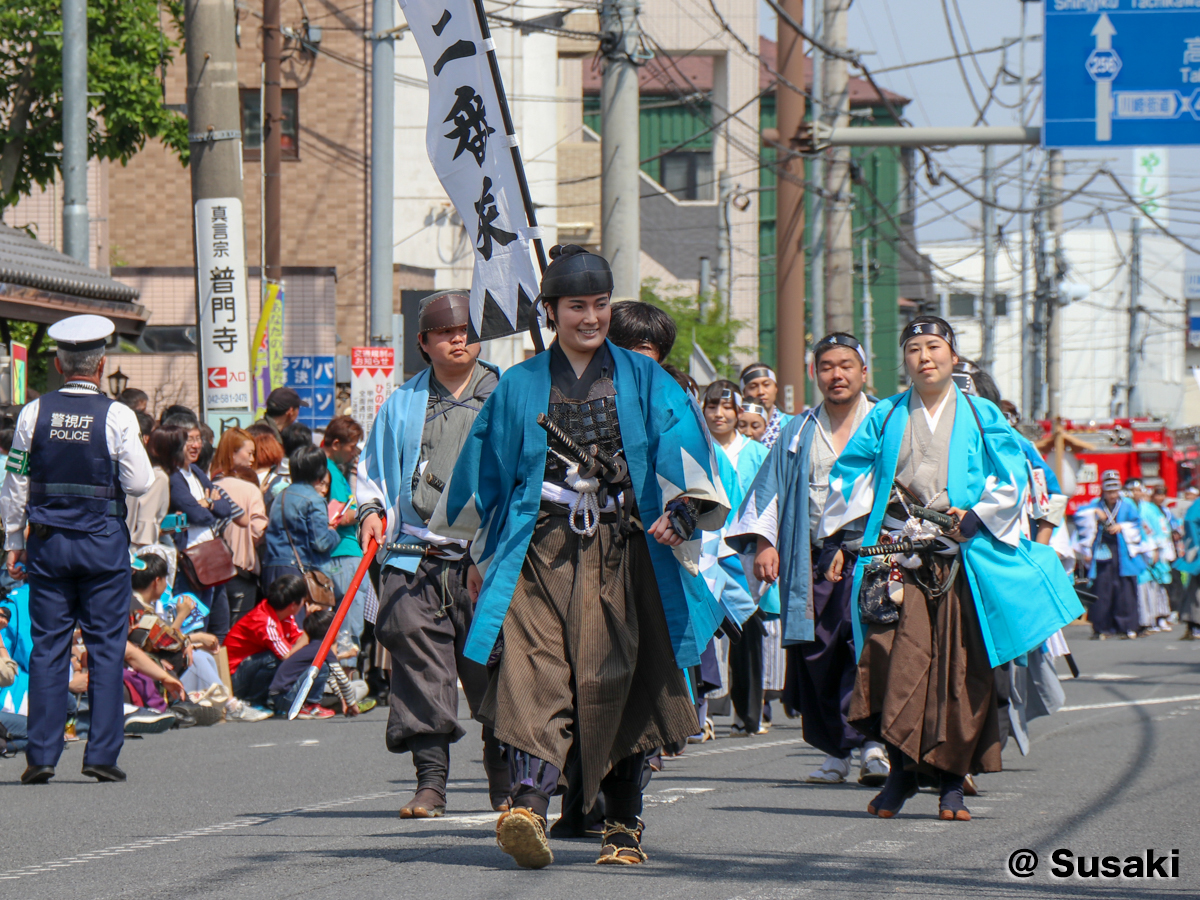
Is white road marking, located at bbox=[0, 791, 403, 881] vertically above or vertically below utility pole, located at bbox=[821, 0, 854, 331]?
below

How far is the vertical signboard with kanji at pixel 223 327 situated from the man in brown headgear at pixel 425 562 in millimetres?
6577

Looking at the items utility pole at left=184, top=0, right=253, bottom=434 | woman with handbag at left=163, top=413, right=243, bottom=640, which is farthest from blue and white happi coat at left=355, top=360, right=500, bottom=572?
utility pole at left=184, top=0, right=253, bottom=434

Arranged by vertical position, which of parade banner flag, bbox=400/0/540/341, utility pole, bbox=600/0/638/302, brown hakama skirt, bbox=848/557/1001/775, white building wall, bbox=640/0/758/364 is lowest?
brown hakama skirt, bbox=848/557/1001/775

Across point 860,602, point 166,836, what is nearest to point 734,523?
point 860,602

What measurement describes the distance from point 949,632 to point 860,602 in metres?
0.38

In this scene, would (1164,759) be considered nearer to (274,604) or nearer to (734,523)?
(734,523)

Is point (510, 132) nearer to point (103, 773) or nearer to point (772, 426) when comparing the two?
point (103, 773)

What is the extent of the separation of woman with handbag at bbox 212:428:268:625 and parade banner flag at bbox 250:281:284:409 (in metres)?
4.47

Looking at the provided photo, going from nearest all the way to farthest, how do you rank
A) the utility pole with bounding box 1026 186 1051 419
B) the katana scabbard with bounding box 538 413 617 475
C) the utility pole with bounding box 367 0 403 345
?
the katana scabbard with bounding box 538 413 617 475
the utility pole with bounding box 367 0 403 345
the utility pole with bounding box 1026 186 1051 419

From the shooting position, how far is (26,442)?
7.98 m

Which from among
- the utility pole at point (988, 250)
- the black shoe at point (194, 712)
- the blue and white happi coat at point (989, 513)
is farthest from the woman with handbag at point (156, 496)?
the utility pole at point (988, 250)

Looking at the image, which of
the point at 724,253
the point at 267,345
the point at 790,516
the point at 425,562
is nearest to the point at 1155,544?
the point at 267,345

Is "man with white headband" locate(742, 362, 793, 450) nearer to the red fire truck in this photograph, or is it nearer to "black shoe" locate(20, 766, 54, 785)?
"black shoe" locate(20, 766, 54, 785)

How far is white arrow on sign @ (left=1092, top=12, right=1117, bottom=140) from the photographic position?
16609 millimetres
